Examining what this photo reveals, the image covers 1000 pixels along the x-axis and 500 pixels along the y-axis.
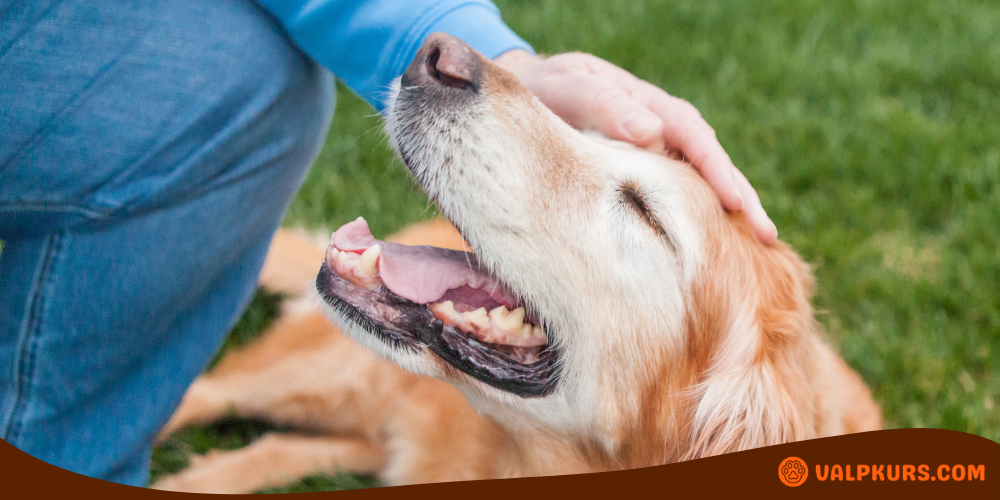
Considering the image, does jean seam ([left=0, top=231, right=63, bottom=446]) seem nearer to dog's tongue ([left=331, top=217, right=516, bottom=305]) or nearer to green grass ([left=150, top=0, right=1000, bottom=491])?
dog's tongue ([left=331, top=217, right=516, bottom=305])

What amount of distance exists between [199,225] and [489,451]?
1046mm

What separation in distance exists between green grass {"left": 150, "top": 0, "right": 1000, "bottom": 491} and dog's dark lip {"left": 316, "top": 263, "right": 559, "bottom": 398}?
1044 millimetres

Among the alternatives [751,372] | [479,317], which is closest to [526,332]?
[479,317]

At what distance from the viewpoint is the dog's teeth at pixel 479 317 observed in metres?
1.79

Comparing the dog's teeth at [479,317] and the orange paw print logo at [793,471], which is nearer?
the orange paw print logo at [793,471]

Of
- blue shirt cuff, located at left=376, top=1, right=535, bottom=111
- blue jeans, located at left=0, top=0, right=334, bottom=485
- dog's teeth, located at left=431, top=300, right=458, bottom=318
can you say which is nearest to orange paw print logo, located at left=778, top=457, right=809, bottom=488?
dog's teeth, located at left=431, top=300, right=458, bottom=318

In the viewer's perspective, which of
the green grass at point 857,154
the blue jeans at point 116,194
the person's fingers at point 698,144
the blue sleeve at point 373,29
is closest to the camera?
the blue jeans at point 116,194

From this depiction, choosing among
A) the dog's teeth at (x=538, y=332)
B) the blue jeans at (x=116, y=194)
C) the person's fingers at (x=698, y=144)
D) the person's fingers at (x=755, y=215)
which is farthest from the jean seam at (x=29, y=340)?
the person's fingers at (x=755, y=215)

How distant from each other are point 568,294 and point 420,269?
1.27ft

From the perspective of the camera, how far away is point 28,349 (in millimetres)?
1801

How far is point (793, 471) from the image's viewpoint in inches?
65.1

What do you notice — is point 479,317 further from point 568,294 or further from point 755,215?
point 755,215

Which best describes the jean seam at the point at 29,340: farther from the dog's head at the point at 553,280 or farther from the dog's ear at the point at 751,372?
the dog's ear at the point at 751,372

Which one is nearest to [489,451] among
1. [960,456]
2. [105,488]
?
[105,488]
